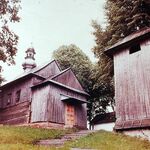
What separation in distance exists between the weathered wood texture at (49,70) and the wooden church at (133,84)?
10193mm

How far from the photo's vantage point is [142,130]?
1538cm

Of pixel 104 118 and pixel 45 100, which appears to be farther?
pixel 104 118

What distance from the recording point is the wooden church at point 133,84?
15.7m

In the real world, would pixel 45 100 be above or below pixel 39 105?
above

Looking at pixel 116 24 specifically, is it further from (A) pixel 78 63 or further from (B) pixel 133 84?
(A) pixel 78 63

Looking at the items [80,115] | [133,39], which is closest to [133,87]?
[133,39]

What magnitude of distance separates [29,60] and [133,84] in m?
18.6

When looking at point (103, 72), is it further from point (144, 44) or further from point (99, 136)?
point (99, 136)

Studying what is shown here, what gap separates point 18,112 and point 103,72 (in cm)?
978

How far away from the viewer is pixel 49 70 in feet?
91.0

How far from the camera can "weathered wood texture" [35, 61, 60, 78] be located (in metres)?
26.8

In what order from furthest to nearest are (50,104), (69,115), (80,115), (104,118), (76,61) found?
(76,61), (104,118), (80,115), (69,115), (50,104)

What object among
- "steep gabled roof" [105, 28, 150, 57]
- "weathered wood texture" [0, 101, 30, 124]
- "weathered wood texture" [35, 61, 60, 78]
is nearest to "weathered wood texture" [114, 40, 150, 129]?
"steep gabled roof" [105, 28, 150, 57]

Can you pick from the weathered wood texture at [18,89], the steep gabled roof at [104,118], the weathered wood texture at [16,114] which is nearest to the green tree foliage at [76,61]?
the steep gabled roof at [104,118]
